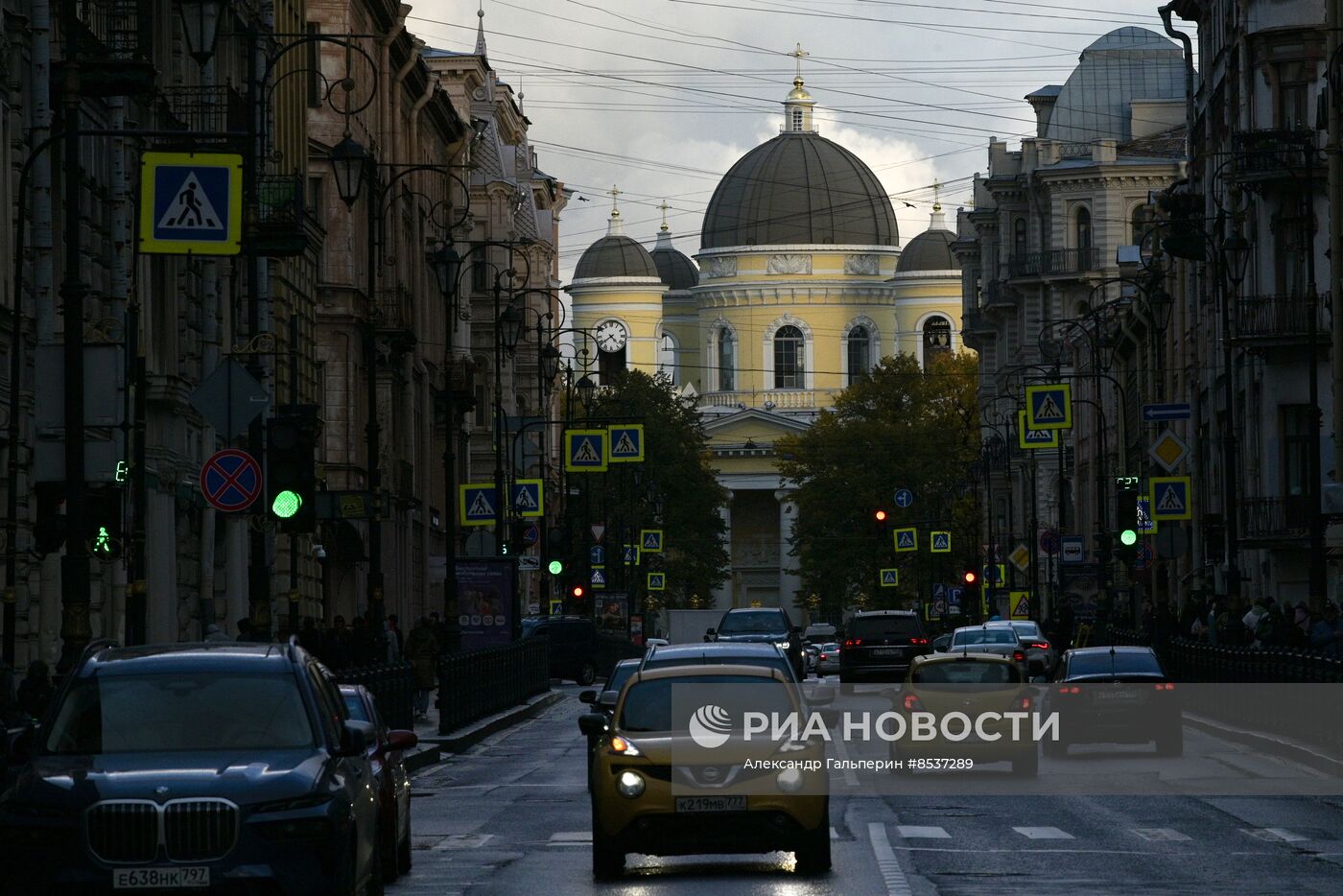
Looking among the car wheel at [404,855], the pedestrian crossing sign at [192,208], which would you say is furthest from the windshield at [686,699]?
the pedestrian crossing sign at [192,208]

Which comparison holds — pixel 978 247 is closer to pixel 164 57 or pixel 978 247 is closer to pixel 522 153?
pixel 522 153

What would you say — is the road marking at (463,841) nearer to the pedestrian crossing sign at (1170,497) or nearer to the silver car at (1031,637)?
the silver car at (1031,637)

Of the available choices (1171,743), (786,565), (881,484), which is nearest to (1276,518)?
(1171,743)

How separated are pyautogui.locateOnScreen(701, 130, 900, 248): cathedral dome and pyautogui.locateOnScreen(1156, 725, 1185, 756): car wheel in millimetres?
153710

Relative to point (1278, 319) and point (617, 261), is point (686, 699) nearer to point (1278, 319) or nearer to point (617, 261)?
point (1278, 319)

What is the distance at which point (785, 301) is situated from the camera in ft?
610

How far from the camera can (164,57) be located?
1603 inches

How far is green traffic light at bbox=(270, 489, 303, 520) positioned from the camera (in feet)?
91.1

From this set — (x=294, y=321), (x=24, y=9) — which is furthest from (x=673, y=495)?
(x=24, y=9)

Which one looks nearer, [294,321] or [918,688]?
[918,688]

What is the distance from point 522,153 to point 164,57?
81.9 metres

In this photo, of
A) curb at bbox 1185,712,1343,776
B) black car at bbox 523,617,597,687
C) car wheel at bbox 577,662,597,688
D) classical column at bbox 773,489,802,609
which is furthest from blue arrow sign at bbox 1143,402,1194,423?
classical column at bbox 773,489,802,609

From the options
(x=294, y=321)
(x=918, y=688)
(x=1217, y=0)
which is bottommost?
(x=918, y=688)

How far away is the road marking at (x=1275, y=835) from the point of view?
19.9 metres
